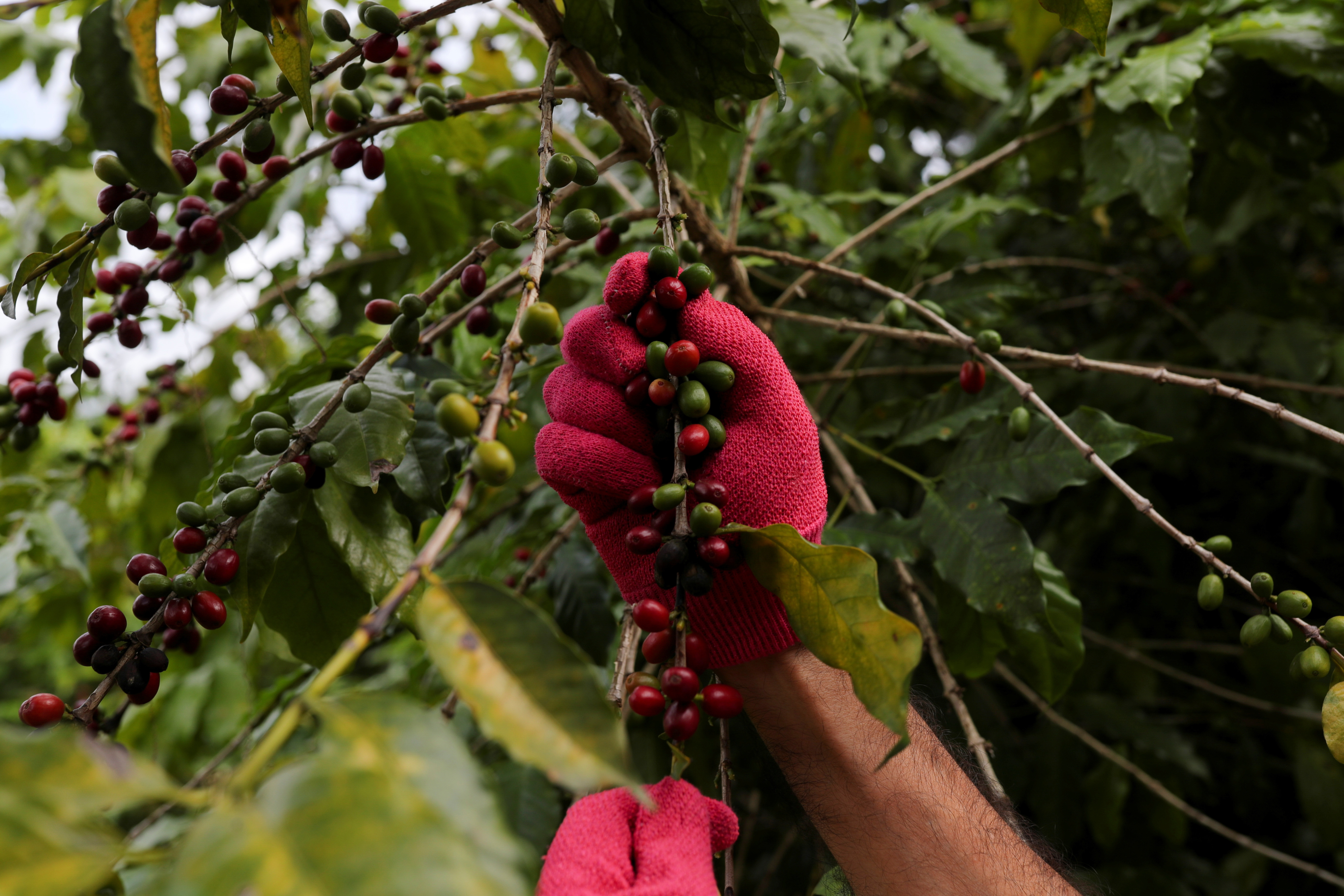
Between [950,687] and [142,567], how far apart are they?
1.12 m

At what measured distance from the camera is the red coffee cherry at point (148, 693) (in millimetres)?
762

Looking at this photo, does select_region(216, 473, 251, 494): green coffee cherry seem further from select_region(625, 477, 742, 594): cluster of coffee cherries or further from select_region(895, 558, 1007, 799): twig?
select_region(895, 558, 1007, 799): twig

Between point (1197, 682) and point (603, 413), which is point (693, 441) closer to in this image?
point (603, 413)

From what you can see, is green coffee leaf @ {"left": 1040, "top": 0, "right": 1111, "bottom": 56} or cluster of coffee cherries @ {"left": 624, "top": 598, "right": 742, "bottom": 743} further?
green coffee leaf @ {"left": 1040, "top": 0, "right": 1111, "bottom": 56}

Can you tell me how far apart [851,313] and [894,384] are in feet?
1.39

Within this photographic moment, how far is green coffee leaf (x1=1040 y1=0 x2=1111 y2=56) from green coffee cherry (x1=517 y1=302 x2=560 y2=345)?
0.74 meters

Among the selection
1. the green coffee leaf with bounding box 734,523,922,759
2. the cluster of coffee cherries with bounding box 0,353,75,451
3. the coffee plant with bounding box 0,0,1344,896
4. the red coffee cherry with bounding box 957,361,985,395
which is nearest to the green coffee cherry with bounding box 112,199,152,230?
the coffee plant with bounding box 0,0,1344,896

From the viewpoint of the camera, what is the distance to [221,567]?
87 centimetres

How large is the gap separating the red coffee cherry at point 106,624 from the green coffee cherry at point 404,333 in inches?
15.2

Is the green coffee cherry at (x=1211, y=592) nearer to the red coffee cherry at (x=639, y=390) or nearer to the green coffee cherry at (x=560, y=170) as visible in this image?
the red coffee cherry at (x=639, y=390)

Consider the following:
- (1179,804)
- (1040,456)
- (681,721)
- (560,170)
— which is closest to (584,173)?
(560,170)

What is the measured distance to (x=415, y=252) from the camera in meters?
1.99

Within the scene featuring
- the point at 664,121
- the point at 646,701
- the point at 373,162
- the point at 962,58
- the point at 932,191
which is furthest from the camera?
the point at 962,58

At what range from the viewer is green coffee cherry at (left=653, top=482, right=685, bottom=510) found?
31.0 inches
